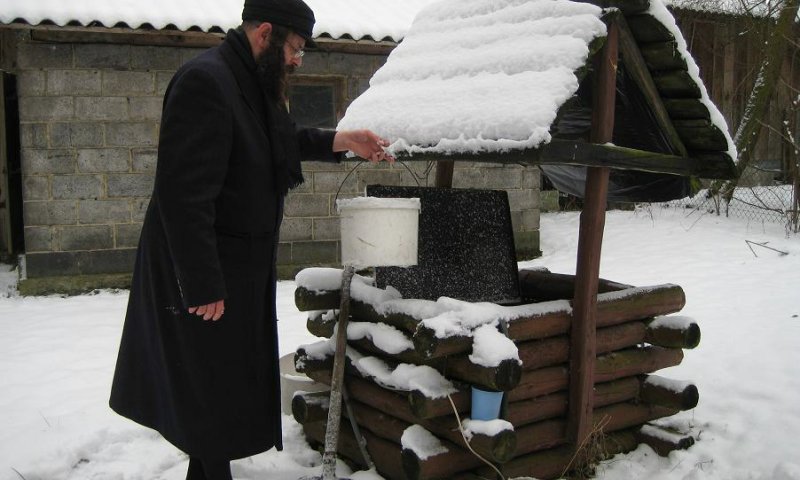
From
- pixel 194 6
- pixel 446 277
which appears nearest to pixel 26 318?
pixel 194 6

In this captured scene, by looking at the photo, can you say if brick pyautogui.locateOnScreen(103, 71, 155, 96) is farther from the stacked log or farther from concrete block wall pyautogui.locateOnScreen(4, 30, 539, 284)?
the stacked log

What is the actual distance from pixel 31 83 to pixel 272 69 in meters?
5.56

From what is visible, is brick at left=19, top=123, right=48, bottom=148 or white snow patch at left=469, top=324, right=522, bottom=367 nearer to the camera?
white snow patch at left=469, top=324, right=522, bottom=367

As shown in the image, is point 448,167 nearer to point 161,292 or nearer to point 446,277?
point 446,277

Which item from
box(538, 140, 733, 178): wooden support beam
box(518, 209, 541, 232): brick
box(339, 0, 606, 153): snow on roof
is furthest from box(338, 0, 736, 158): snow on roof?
box(518, 209, 541, 232): brick

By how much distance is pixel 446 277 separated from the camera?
3760mm

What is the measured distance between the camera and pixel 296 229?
26.4 ft

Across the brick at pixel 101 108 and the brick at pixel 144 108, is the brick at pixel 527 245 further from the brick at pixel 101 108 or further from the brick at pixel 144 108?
the brick at pixel 101 108

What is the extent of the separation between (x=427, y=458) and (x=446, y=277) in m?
1.10

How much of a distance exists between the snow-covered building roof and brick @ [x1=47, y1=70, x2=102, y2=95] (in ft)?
14.9

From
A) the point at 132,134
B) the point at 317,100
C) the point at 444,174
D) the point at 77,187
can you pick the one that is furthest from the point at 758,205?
the point at 77,187

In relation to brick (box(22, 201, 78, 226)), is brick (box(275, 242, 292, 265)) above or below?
below

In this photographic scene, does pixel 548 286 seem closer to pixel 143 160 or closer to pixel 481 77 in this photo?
pixel 481 77

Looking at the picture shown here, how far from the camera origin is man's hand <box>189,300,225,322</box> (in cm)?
242
